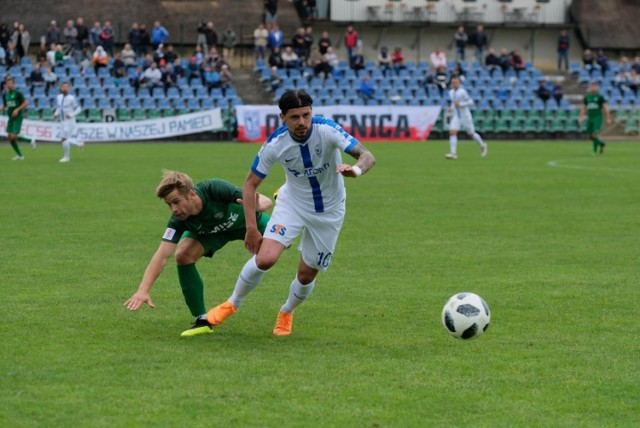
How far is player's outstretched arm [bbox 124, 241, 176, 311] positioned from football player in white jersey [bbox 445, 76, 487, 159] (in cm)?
2359

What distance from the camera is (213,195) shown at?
8.64 metres

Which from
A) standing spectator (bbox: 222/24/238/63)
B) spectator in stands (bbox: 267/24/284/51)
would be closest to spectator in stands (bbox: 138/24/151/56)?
standing spectator (bbox: 222/24/238/63)

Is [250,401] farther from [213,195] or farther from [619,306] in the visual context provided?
[619,306]

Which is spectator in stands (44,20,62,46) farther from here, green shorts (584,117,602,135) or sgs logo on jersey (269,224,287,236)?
sgs logo on jersey (269,224,287,236)

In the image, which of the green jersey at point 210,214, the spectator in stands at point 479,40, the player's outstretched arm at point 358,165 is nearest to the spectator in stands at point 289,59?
the spectator in stands at point 479,40

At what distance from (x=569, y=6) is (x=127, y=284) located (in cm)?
4947

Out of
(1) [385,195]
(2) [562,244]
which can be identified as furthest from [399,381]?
(1) [385,195]

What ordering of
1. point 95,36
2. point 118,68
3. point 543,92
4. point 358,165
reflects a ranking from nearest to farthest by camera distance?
point 358,165 < point 118,68 < point 95,36 < point 543,92

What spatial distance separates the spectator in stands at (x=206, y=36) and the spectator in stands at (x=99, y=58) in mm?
4968

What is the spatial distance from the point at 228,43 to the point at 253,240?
3989cm

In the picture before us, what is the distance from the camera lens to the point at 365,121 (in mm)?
41344

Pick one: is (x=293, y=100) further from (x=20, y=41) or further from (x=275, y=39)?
(x=275, y=39)

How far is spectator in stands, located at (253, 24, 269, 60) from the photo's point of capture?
47375 millimetres

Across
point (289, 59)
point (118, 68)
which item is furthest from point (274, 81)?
point (118, 68)
